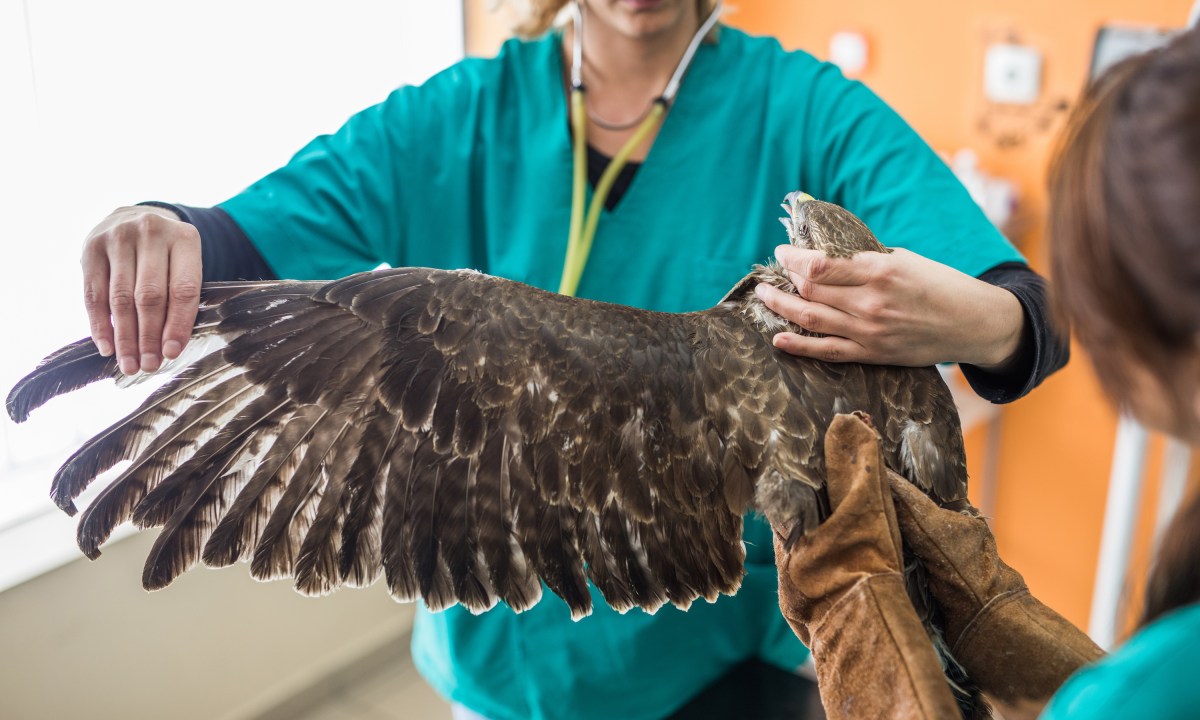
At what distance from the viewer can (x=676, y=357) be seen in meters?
0.90

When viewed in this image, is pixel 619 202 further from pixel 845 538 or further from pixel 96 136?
pixel 96 136

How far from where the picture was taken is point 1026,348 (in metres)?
0.98

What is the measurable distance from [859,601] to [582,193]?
2.25 feet

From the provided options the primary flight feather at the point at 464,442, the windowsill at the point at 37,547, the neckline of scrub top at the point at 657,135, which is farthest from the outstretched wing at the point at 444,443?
the windowsill at the point at 37,547

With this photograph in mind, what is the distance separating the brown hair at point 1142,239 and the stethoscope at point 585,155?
0.71 meters

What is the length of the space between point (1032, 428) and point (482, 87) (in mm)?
1999

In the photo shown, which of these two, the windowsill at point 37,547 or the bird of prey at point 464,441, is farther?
the windowsill at point 37,547

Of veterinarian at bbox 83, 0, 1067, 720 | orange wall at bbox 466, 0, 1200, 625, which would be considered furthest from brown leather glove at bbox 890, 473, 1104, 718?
orange wall at bbox 466, 0, 1200, 625

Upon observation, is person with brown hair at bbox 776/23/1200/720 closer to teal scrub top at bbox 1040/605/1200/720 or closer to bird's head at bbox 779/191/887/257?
teal scrub top at bbox 1040/605/1200/720

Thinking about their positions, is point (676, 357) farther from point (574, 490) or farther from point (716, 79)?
point (716, 79)

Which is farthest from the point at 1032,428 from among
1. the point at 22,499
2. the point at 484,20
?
the point at 22,499

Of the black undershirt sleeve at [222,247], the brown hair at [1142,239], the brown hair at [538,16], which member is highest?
the brown hair at [538,16]

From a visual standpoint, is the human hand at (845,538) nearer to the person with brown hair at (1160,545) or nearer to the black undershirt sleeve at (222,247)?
the person with brown hair at (1160,545)

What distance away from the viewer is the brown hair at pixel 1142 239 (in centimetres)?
48
